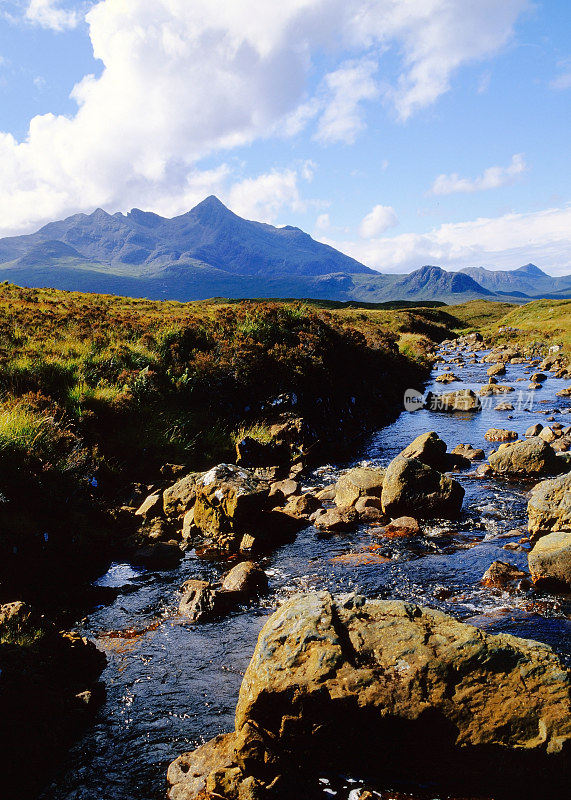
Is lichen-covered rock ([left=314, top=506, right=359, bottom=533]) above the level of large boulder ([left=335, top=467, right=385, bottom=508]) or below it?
below

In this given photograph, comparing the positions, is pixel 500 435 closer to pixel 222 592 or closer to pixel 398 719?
pixel 222 592

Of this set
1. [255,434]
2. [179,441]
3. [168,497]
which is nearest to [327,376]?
[255,434]

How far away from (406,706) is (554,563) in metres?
5.33

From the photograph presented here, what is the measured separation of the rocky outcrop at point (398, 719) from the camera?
494 centimetres

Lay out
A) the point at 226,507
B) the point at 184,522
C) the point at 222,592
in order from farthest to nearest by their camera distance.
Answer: the point at 184,522, the point at 226,507, the point at 222,592

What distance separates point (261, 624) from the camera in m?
8.24

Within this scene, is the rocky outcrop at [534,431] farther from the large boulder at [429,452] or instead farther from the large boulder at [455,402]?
the large boulder at [455,402]

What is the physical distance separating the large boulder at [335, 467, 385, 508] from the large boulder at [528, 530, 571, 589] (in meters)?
5.13

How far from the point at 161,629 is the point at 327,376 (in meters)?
17.6

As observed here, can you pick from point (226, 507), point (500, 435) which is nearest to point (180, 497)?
point (226, 507)

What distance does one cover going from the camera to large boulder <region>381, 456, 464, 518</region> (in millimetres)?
12633

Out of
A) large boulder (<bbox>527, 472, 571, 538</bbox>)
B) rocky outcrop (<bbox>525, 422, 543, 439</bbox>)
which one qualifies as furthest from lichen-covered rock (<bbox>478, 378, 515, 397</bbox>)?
large boulder (<bbox>527, 472, 571, 538</bbox>)

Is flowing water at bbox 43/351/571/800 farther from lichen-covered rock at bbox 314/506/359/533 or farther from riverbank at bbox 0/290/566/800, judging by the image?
lichen-covered rock at bbox 314/506/359/533

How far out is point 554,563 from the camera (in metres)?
8.76
